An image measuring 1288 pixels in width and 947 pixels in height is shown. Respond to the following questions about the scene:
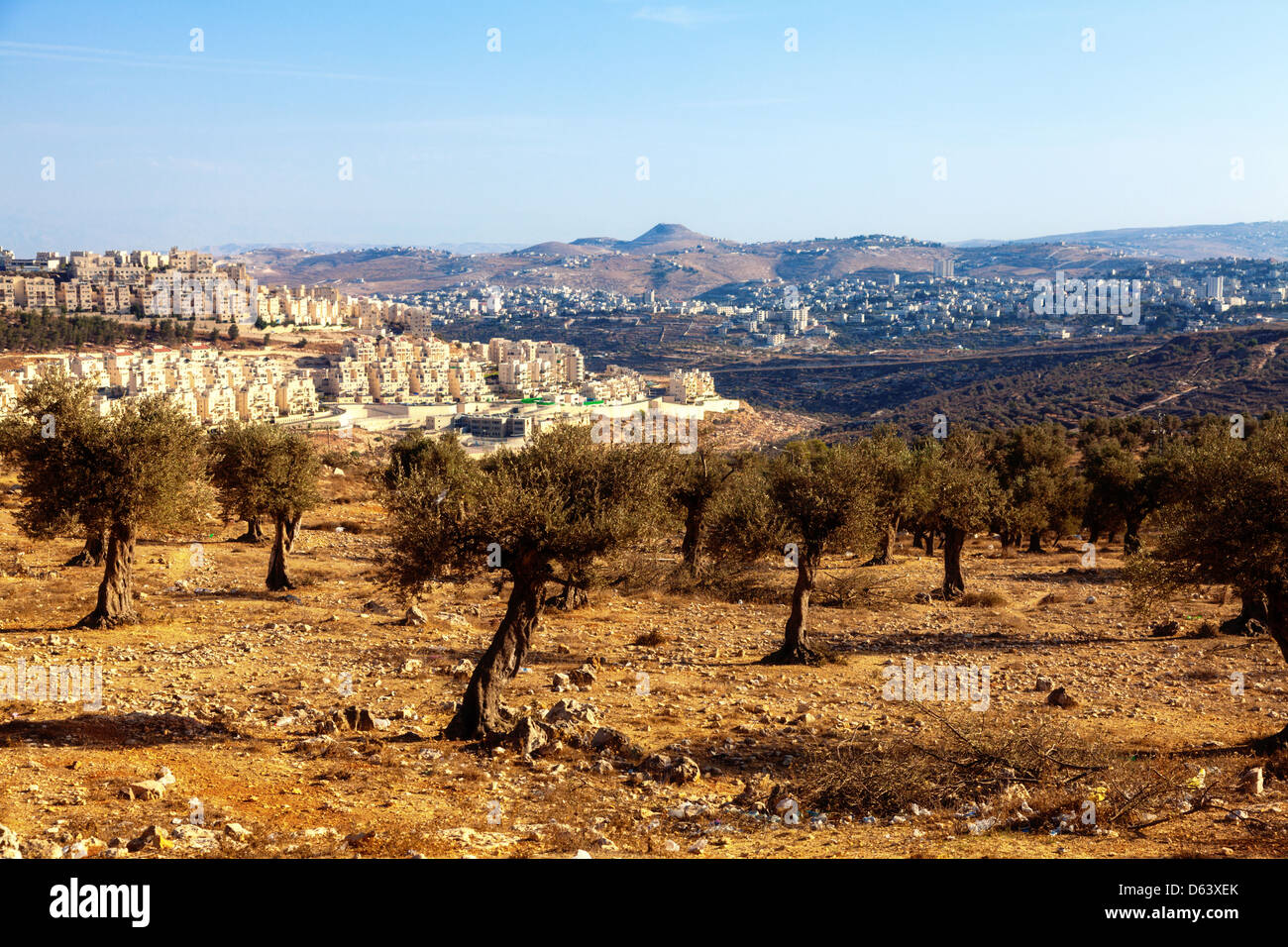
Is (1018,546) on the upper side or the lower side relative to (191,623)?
lower

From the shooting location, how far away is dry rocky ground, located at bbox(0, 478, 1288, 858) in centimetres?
818

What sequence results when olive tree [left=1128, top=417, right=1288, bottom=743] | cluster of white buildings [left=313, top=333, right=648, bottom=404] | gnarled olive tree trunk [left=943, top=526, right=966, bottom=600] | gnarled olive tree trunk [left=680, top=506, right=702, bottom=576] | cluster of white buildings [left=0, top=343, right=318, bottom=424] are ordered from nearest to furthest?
olive tree [left=1128, top=417, right=1288, bottom=743] → gnarled olive tree trunk [left=943, top=526, right=966, bottom=600] → gnarled olive tree trunk [left=680, top=506, right=702, bottom=576] → cluster of white buildings [left=0, top=343, right=318, bottom=424] → cluster of white buildings [left=313, top=333, right=648, bottom=404]

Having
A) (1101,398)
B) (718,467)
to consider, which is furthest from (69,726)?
(1101,398)

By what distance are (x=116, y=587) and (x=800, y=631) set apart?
1303cm

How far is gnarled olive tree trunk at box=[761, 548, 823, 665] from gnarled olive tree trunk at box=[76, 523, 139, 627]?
12.1 m

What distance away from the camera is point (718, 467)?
26797 mm

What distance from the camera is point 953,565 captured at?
25.2 meters

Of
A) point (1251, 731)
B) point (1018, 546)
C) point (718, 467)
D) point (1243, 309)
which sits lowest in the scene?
point (1018, 546)

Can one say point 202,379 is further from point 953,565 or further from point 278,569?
point 953,565

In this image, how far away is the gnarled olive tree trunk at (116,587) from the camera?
1678 centimetres

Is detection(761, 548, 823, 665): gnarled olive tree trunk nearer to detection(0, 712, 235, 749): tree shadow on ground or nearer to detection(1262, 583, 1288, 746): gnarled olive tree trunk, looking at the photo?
detection(1262, 583, 1288, 746): gnarled olive tree trunk

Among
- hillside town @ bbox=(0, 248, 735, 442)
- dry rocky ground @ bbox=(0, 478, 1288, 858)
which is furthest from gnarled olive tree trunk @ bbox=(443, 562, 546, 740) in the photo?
hillside town @ bbox=(0, 248, 735, 442)
